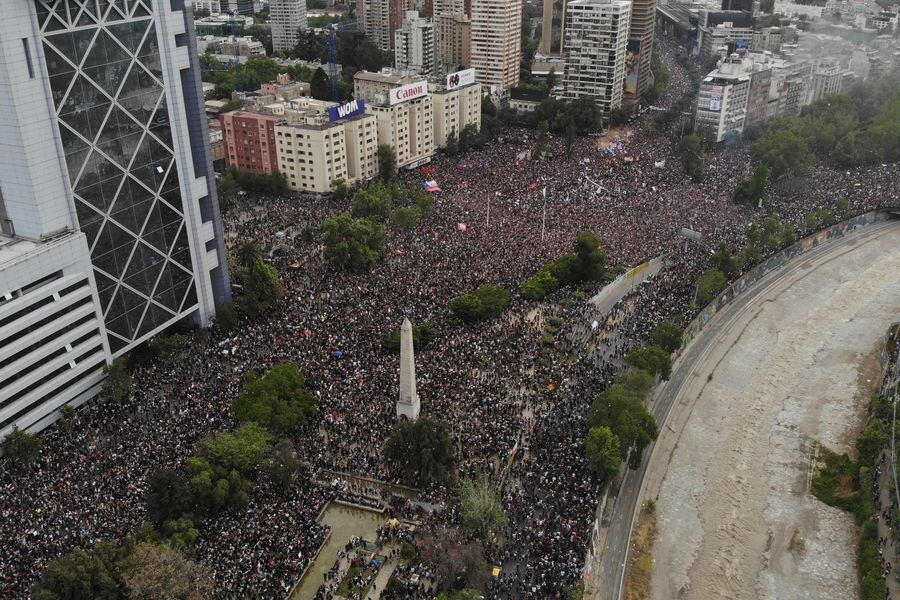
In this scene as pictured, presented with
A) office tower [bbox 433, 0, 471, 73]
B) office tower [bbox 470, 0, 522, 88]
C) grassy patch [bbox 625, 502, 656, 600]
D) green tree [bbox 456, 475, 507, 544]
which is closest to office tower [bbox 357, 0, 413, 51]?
office tower [bbox 433, 0, 471, 73]

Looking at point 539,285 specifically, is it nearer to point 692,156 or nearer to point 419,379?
point 419,379

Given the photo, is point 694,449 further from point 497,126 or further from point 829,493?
point 497,126

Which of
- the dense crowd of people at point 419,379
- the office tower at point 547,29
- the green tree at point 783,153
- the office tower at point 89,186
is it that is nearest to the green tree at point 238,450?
the dense crowd of people at point 419,379

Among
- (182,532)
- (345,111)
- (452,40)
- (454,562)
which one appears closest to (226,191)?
(345,111)

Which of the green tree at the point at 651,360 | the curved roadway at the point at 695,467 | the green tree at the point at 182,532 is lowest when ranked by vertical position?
the curved roadway at the point at 695,467

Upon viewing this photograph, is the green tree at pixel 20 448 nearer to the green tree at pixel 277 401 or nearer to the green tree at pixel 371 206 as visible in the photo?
the green tree at pixel 277 401

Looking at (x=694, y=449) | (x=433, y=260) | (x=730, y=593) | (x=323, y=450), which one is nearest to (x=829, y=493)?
(x=694, y=449)

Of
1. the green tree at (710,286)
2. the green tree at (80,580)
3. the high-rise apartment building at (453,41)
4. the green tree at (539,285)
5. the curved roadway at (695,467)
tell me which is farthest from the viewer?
the high-rise apartment building at (453,41)
